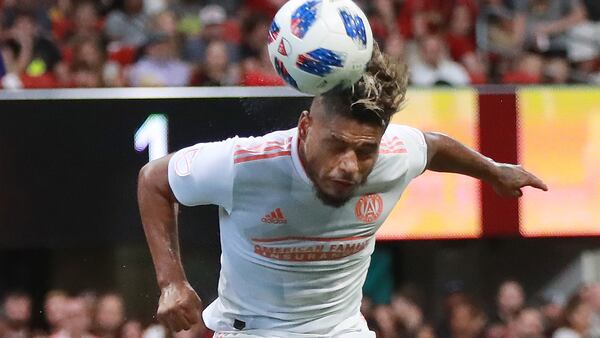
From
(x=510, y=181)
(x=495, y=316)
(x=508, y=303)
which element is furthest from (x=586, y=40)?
(x=510, y=181)

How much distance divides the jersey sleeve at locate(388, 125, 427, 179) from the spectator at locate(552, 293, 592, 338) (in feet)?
17.5

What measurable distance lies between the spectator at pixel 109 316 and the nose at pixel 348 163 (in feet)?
15.2

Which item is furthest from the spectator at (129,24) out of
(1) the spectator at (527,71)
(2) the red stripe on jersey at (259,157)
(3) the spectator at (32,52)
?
(2) the red stripe on jersey at (259,157)

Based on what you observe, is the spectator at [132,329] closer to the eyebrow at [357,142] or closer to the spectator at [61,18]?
the spectator at [61,18]

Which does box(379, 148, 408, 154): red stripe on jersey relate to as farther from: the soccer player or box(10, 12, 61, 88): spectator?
box(10, 12, 61, 88): spectator

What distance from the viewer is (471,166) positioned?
482 centimetres

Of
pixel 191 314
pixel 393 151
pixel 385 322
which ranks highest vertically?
pixel 393 151

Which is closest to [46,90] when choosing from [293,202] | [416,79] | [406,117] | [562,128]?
[406,117]

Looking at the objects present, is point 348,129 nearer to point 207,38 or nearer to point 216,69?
point 216,69

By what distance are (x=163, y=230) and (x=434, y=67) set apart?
656cm

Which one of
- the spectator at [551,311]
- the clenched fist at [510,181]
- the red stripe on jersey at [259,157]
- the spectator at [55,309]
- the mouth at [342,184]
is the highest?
the red stripe on jersey at [259,157]

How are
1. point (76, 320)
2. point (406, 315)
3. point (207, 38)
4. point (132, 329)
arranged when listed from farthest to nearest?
1. point (207, 38)
2. point (406, 315)
3. point (76, 320)
4. point (132, 329)

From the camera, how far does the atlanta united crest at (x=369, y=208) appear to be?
4375mm

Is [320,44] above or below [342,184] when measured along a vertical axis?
above
